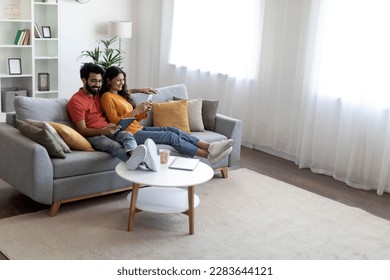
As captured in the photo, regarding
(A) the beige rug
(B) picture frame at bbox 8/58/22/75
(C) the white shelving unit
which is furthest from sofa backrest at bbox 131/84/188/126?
(B) picture frame at bbox 8/58/22/75

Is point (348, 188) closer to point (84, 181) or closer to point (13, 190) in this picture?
point (84, 181)

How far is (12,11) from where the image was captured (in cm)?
655

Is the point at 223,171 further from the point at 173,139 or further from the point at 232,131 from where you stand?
the point at 173,139

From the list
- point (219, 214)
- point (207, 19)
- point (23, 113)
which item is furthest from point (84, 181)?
point (207, 19)

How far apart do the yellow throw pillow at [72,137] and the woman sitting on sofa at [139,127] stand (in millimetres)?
372

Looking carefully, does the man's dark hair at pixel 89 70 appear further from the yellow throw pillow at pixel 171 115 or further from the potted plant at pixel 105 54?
the potted plant at pixel 105 54

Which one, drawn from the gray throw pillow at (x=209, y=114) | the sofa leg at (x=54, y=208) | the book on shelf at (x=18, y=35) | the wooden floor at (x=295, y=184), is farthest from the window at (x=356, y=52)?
the book on shelf at (x=18, y=35)

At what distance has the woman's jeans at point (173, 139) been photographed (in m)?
4.44

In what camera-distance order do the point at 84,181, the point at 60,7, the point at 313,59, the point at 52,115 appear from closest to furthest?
the point at 84,181 → the point at 52,115 → the point at 313,59 → the point at 60,7

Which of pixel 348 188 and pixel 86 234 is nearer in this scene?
pixel 86 234

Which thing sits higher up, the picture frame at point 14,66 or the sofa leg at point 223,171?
the picture frame at point 14,66

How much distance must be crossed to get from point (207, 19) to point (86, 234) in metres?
3.64

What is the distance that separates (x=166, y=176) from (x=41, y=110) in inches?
50.0

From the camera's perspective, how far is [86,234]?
141 inches
